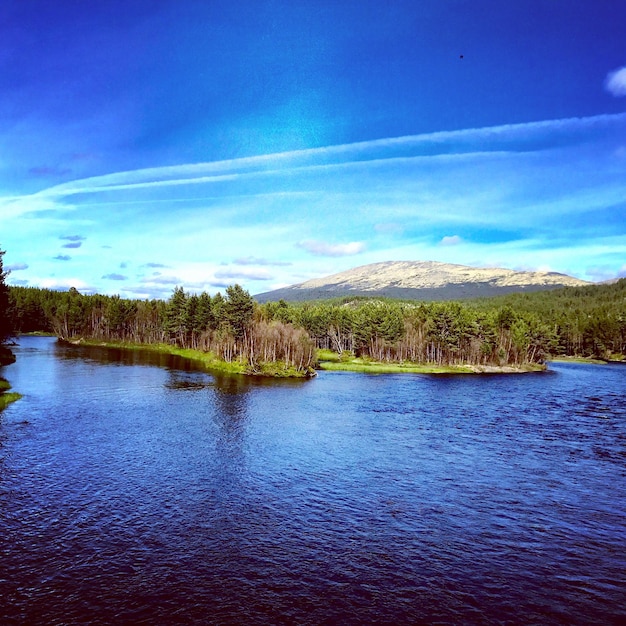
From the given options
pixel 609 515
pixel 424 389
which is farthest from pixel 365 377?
pixel 609 515

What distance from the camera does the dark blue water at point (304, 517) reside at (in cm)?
2752

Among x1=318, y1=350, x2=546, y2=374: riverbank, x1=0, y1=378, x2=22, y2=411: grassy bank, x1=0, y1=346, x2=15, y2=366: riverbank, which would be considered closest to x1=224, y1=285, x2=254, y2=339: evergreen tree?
x1=318, y1=350, x2=546, y2=374: riverbank

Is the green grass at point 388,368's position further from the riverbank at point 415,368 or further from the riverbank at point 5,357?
the riverbank at point 5,357

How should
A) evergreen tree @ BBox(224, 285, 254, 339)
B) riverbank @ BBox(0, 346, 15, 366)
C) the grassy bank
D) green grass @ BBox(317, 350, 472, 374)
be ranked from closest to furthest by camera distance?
the grassy bank < riverbank @ BBox(0, 346, 15, 366) < evergreen tree @ BBox(224, 285, 254, 339) < green grass @ BBox(317, 350, 472, 374)

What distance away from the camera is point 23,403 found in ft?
258

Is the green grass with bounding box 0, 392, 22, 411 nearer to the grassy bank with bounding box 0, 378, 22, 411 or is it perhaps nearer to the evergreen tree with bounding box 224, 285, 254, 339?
the grassy bank with bounding box 0, 378, 22, 411

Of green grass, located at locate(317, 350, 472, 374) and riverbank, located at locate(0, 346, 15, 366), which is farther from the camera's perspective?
green grass, located at locate(317, 350, 472, 374)

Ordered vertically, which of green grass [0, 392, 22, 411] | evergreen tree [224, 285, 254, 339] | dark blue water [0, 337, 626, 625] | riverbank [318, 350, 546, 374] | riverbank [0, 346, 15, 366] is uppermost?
evergreen tree [224, 285, 254, 339]

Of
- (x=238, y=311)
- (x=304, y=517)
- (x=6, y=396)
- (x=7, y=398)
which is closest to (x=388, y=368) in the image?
(x=238, y=311)

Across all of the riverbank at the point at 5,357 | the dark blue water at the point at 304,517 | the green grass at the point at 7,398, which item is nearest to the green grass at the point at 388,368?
the dark blue water at the point at 304,517

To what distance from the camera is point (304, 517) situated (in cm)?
3906

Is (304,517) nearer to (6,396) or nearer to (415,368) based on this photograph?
(6,396)

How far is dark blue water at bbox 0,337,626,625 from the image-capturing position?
27.5 meters

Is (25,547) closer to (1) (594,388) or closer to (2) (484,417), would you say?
(2) (484,417)
